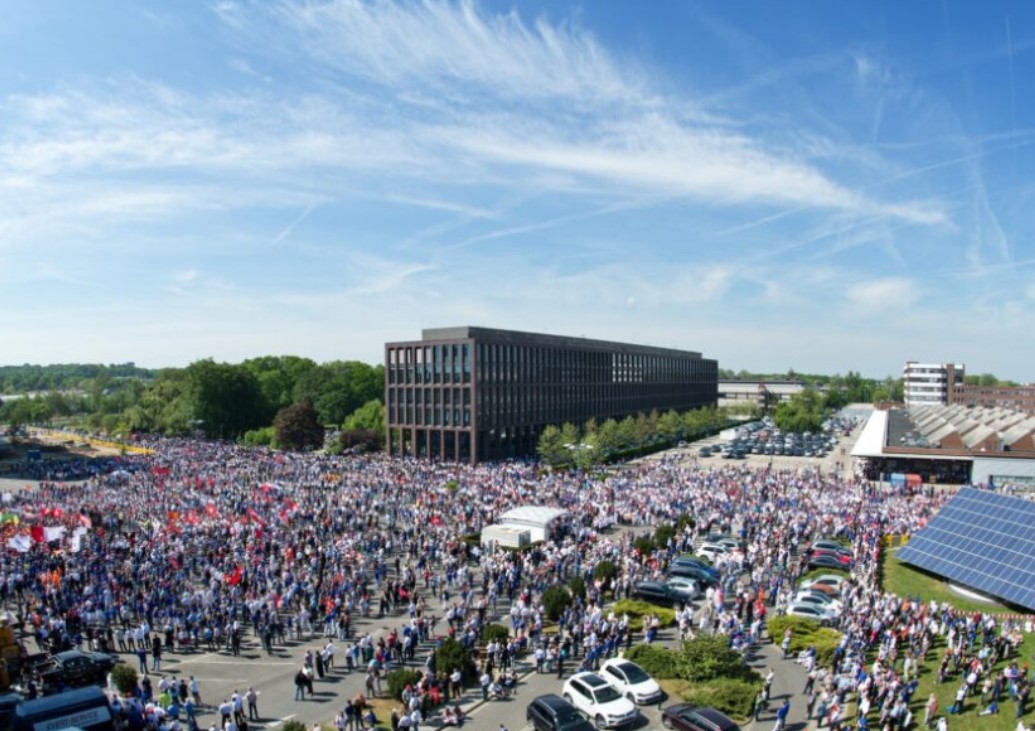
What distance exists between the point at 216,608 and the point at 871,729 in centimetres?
2273

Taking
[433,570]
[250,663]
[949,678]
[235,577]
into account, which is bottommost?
[250,663]

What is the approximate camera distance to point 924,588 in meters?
31.7

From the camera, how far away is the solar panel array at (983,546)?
1144 inches

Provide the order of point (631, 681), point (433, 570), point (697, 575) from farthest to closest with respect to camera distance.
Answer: point (433, 570), point (697, 575), point (631, 681)

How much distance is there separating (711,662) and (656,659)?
1.82 meters

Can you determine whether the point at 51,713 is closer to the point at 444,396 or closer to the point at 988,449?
the point at 444,396

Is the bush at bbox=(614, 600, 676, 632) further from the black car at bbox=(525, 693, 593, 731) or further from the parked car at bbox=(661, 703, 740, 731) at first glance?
the black car at bbox=(525, 693, 593, 731)

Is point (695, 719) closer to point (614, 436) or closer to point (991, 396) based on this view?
point (614, 436)

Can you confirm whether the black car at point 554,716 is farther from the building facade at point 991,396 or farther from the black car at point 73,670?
the building facade at point 991,396

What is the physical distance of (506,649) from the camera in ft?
75.3

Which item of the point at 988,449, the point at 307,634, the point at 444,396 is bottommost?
the point at 307,634

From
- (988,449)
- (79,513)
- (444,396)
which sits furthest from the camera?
(444,396)

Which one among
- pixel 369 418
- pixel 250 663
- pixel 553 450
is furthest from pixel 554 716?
pixel 369 418

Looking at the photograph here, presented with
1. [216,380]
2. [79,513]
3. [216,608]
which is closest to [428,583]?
[216,608]
